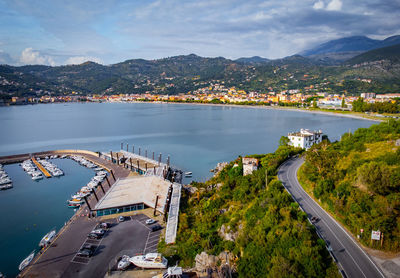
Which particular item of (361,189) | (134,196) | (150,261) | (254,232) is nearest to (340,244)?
(254,232)

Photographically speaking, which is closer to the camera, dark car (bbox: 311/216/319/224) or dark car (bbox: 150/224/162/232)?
dark car (bbox: 311/216/319/224)

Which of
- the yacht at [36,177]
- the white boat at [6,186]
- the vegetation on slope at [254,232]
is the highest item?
the vegetation on slope at [254,232]

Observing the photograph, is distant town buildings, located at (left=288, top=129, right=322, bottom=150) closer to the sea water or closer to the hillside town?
the sea water

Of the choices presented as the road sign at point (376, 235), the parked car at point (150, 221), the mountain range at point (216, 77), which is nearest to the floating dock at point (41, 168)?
the parked car at point (150, 221)

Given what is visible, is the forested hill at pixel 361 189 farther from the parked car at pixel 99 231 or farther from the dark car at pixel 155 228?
the parked car at pixel 99 231

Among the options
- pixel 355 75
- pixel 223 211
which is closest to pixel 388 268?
pixel 223 211

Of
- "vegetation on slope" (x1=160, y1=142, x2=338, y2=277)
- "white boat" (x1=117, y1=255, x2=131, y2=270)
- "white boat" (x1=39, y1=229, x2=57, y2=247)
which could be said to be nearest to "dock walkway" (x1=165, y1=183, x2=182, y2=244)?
"vegetation on slope" (x1=160, y1=142, x2=338, y2=277)

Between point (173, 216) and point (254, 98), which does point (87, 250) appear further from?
point (254, 98)
